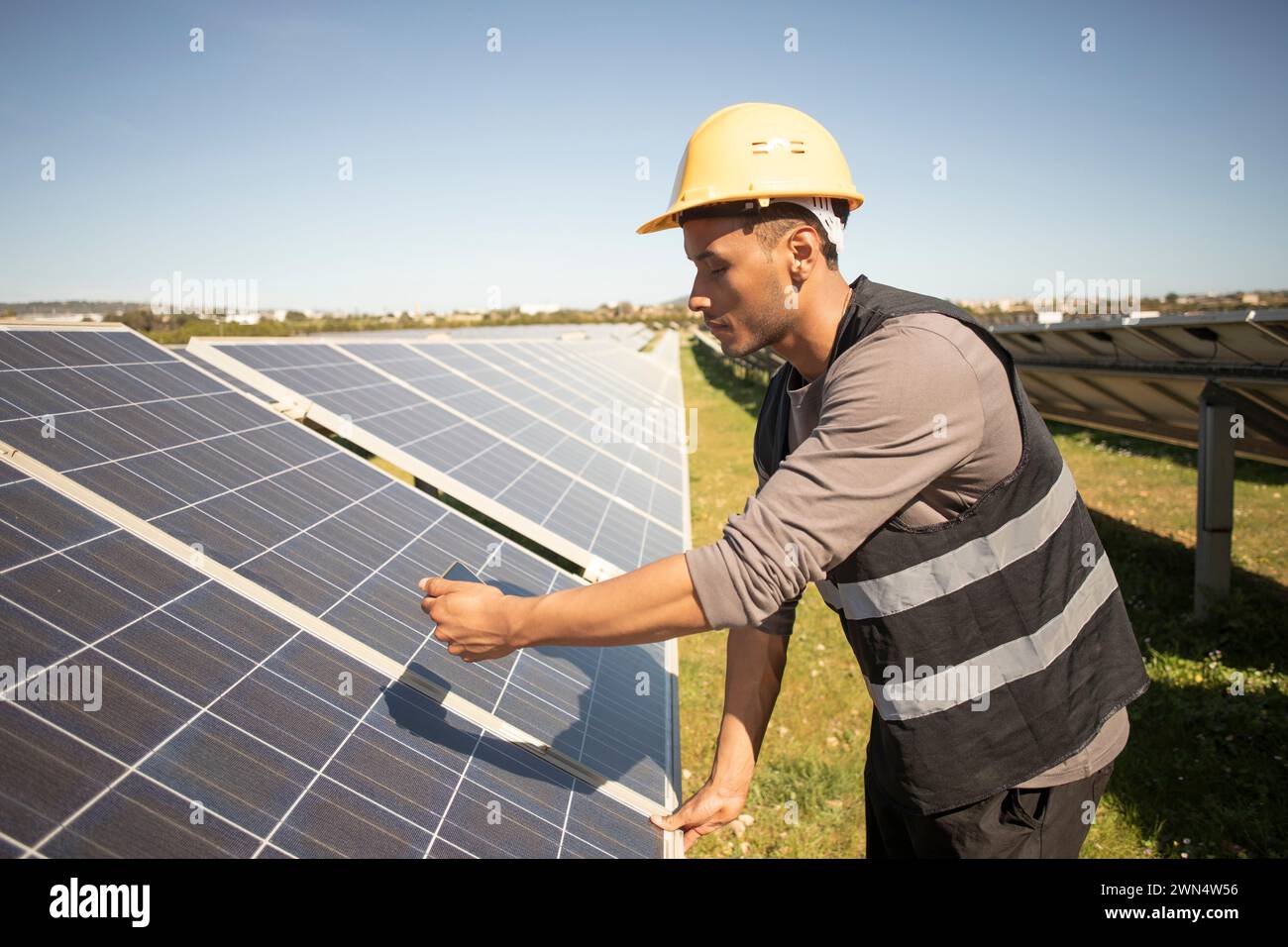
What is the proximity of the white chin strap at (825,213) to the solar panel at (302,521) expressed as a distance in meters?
2.11

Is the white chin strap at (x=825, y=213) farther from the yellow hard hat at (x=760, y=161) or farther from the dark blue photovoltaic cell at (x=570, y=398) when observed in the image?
the dark blue photovoltaic cell at (x=570, y=398)

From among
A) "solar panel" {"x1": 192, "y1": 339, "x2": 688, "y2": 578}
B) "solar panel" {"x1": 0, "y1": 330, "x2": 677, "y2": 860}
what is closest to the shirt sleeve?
"solar panel" {"x1": 0, "y1": 330, "x2": 677, "y2": 860}

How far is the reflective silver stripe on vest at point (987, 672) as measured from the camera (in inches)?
77.0

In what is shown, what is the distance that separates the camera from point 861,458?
5.30 ft

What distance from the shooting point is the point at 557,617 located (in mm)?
1669

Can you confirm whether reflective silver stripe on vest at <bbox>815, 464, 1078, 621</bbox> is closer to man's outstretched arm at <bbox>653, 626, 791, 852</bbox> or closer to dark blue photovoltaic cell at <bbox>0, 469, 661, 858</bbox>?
man's outstretched arm at <bbox>653, 626, 791, 852</bbox>

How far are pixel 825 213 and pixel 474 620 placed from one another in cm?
130

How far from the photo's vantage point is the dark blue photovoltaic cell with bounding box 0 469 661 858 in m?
1.73

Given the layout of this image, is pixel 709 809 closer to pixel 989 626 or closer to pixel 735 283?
pixel 989 626

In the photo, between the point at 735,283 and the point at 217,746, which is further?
the point at 217,746

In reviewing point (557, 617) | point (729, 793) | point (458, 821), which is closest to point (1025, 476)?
point (557, 617)
